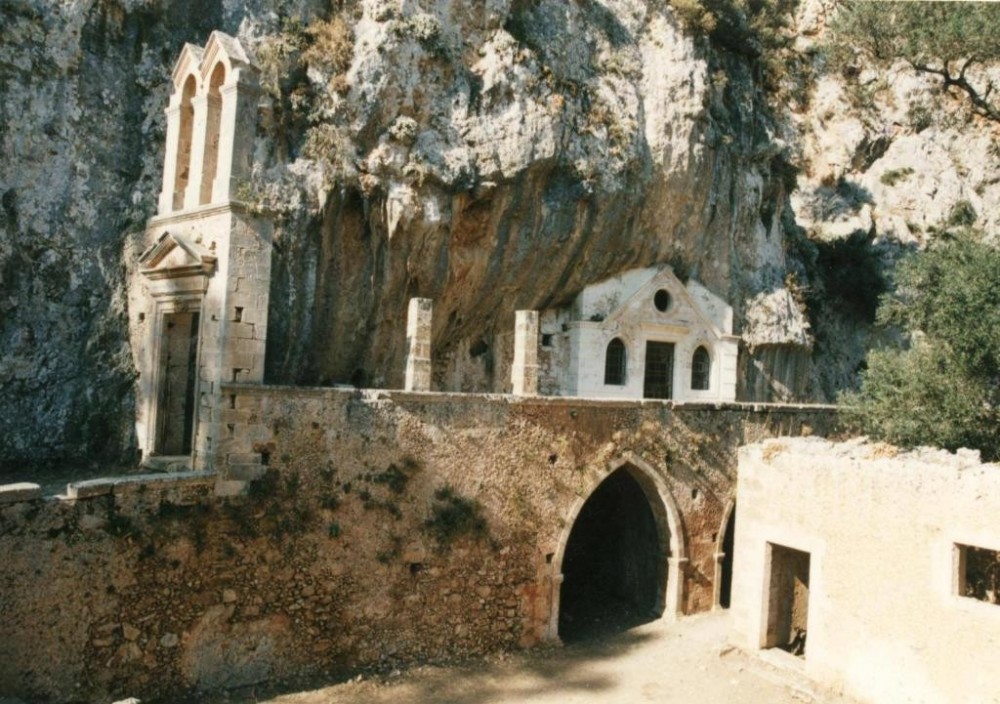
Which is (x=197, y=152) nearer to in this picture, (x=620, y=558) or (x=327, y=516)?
(x=327, y=516)

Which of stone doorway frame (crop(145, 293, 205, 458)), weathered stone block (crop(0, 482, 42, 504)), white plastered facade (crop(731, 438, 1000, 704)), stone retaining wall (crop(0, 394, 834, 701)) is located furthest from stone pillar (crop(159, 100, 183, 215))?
white plastered facade (crop(731, 438, 1000, 704))

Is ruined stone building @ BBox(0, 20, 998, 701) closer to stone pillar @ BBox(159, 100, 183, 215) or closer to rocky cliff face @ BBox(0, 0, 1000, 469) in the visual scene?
stone pillar @ BBox(159, 100, 183, 215)

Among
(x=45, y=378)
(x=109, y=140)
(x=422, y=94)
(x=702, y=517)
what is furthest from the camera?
(x=422, y=94)

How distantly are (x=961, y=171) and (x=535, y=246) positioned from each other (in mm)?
18150

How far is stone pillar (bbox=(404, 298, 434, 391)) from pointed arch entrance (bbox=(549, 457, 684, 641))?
3509 mm

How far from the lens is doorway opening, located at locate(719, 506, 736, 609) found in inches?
614

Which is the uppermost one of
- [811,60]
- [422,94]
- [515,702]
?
[811,60]

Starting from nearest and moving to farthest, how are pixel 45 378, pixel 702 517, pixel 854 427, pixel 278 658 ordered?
pixel 278 658 < pixel 45 378 < pixel 702 517 < pixel 854 427

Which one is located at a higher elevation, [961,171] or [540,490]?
[961,171]

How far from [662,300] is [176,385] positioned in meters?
12.9

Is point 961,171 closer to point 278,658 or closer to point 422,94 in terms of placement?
point 422,94

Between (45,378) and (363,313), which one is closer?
(45,378)

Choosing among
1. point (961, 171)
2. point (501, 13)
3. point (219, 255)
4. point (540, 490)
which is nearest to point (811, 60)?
point (961, 171)

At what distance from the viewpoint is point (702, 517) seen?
A: 49.4 feet
